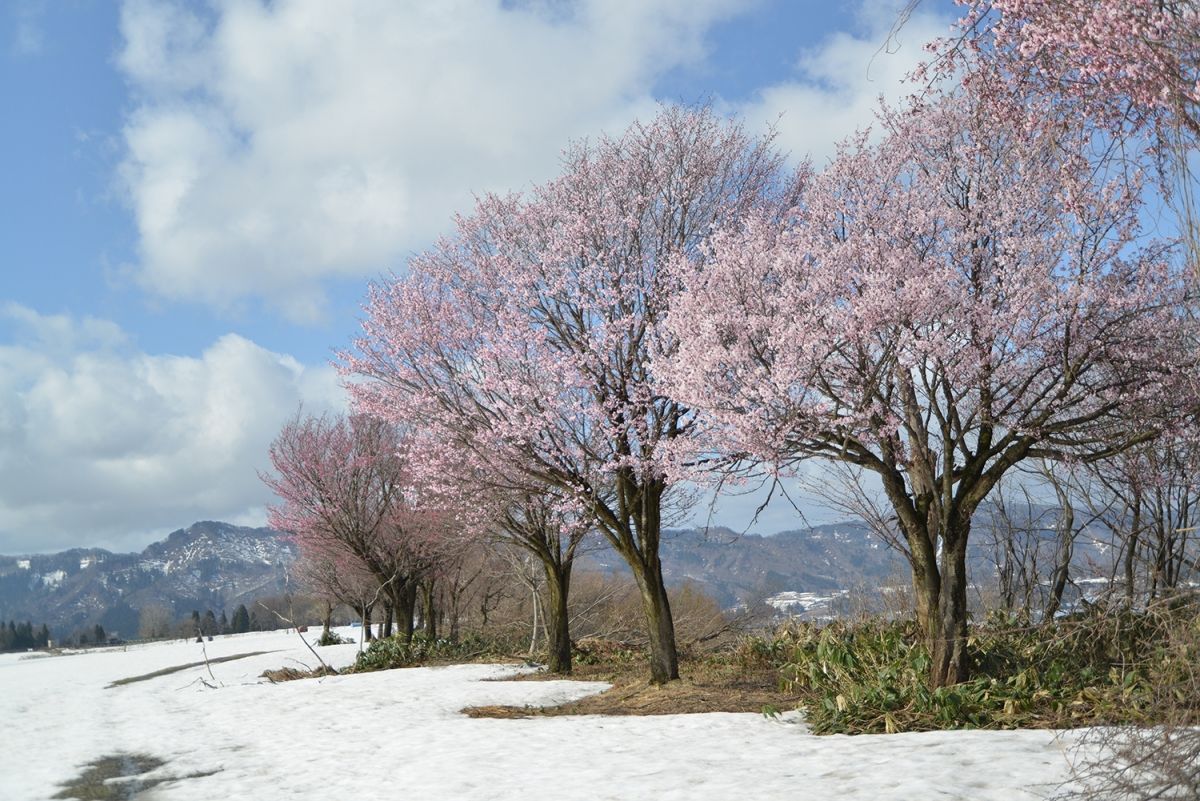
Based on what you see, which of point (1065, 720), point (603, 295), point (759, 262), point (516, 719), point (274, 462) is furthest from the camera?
point (274, 462)

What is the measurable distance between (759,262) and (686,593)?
33.3 m

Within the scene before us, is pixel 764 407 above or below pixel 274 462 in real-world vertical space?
below

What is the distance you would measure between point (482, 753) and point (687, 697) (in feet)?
13.0

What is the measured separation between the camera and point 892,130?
11.8 meters

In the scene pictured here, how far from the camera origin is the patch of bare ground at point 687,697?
38.9 feet

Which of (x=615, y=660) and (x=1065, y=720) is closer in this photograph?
(x=1065, y=720)

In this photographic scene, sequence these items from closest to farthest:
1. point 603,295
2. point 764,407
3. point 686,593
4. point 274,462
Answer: point 764,407 → point 603,295 → point 274,462 → point 686,593

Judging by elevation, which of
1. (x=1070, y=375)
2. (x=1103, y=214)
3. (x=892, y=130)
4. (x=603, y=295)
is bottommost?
(x=1070, y=375)

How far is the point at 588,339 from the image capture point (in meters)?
14.3

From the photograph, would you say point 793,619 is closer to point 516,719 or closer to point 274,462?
point 516,719

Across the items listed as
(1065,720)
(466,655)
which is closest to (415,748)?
(1065,720)

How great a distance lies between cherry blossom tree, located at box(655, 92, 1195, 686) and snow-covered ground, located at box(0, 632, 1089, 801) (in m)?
2.79

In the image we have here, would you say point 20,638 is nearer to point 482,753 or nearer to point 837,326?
point 482,753

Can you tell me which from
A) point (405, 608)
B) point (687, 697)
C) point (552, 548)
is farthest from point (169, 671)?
point (687, 697)
